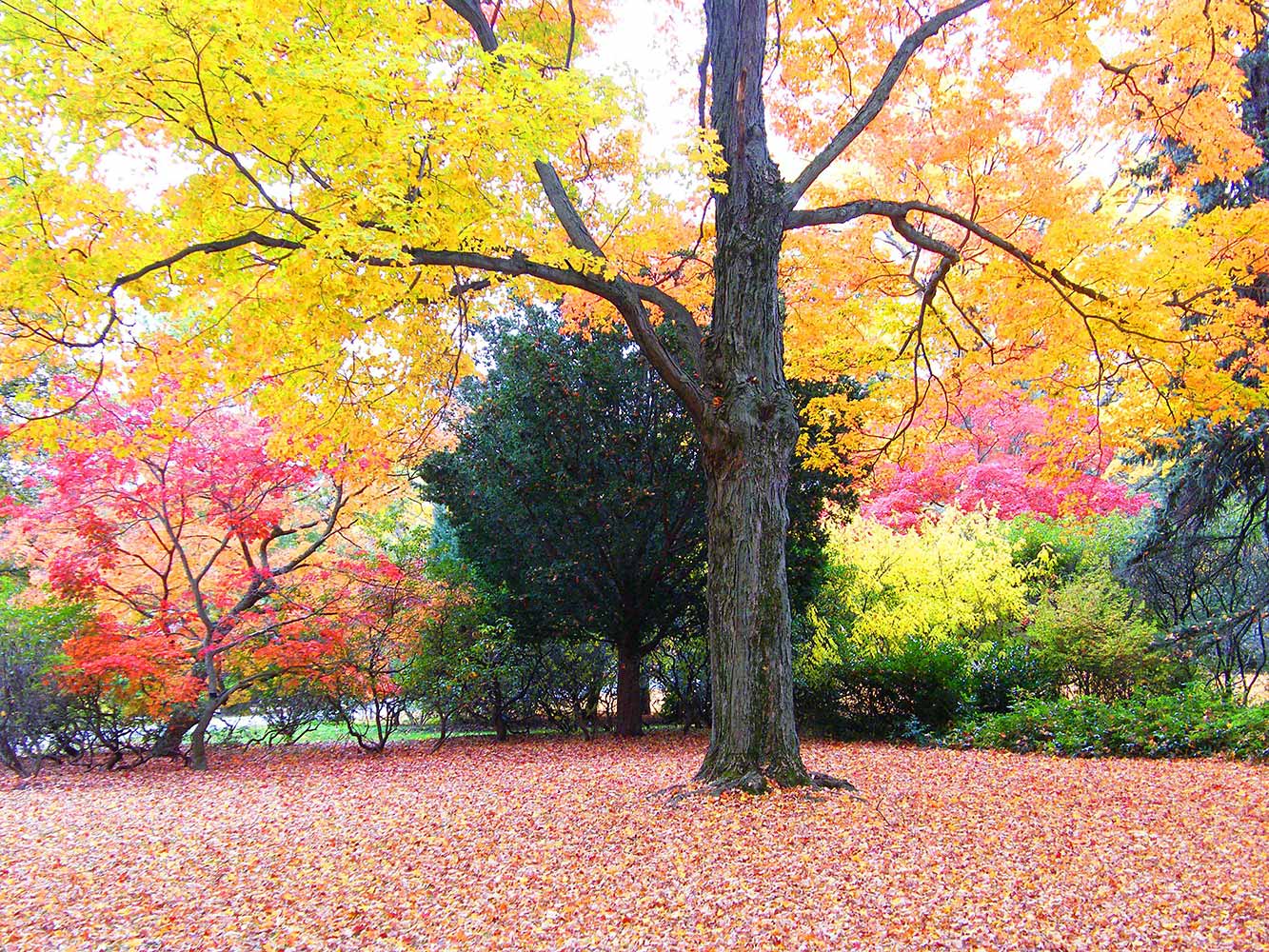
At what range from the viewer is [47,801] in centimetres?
593

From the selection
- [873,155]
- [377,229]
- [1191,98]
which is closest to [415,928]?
[377,229]

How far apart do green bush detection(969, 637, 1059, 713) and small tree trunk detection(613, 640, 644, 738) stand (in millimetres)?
3517

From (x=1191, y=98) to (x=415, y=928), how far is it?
741 cm

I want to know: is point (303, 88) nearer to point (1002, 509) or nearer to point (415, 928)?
point (415, 928)

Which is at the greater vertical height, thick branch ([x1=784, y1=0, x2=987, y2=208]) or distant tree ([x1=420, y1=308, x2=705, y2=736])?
thick branch ([x1=784, y1=0, x2=987, y2=208])

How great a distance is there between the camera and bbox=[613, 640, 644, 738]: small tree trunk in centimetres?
838

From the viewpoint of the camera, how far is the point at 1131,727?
256 inches

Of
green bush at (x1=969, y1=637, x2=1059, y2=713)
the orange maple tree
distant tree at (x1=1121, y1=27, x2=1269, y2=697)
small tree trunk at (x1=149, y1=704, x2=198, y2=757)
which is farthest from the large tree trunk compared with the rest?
small tree trunk at (x1=149, y1=704, x2=198, y2=757)

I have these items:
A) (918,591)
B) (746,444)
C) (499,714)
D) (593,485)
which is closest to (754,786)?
(746,444)

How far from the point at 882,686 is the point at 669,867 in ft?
16.5

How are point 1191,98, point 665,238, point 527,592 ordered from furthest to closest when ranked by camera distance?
point 527,592
point 665,238
point 1191,98

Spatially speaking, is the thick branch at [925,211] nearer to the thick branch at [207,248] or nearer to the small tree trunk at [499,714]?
the thick branch at [207,248]

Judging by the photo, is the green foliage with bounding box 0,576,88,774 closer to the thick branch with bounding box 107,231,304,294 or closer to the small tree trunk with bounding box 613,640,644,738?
the thick branch with bounding box 107,231,304,294

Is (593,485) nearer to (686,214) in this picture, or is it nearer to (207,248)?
(686,214)
